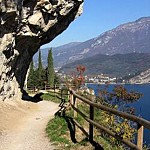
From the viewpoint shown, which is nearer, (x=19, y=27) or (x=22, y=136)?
(x=22, y=136)

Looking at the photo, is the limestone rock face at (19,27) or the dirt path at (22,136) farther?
the limestone rock face at (19,27)

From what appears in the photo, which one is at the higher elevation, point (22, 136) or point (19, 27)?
point (19, 27)

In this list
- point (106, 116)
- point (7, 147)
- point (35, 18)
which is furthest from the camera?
point (35, 18)

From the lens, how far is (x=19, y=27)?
25.9 meters

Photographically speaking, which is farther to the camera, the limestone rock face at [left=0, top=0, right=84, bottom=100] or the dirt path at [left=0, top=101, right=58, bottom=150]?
the limestone rock face at [left=0, top=0, right=84, bottom=100]

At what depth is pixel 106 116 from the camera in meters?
19.1

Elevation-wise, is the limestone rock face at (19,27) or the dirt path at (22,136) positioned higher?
the limestone rock face at (19,27)

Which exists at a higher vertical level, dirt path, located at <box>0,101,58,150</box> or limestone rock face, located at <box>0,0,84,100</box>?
limestone rock face, located at <box>0,0,84,100</box>

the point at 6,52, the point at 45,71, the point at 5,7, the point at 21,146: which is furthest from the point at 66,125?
the point at 45,71

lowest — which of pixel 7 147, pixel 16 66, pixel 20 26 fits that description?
pixel 7 147

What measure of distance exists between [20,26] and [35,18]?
2.03 meters

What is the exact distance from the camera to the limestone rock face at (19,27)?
75.9 ft

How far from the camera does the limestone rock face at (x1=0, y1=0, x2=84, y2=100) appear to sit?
75.9 feet

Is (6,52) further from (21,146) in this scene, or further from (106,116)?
(21,146)
